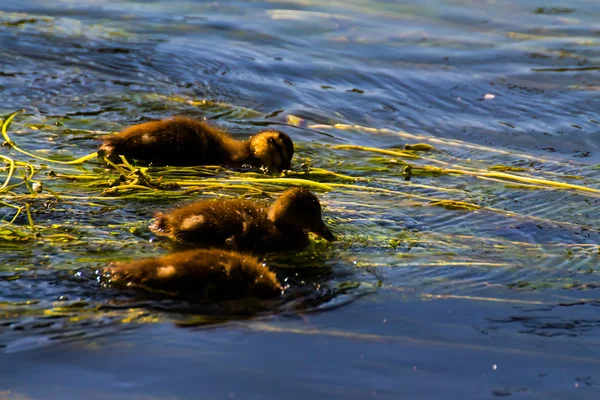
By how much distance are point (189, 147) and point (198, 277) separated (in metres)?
2.52

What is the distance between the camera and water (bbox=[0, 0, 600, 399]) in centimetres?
390

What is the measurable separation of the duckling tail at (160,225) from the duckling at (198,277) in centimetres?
70

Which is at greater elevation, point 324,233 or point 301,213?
point 301,213

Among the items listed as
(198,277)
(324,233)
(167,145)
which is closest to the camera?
(198,277)

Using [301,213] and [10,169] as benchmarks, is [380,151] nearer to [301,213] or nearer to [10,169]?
[301,213]

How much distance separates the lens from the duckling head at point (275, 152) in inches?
274

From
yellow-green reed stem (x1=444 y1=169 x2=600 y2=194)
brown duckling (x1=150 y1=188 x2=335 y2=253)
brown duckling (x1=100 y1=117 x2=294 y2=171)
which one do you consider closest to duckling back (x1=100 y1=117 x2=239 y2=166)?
brown duckling (x1=100 y1=117 x2=294 y2=171)

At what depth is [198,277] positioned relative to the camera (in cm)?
451

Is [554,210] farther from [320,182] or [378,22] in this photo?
[378,22]

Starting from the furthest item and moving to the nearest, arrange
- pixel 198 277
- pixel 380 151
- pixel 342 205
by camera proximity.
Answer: pixel 380 151
pixel 342 205
pixel 198 277

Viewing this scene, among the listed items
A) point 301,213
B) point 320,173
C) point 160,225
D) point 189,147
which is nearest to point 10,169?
point 160,225

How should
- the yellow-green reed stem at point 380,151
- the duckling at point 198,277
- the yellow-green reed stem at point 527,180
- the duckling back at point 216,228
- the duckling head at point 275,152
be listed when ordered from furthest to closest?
the yellow-green reed stem at point 380,151
the duckling head at point 275,152
the yellow-green reed stem at point 527,180
the duckling back at point 216,228
the duckling at point 198,277

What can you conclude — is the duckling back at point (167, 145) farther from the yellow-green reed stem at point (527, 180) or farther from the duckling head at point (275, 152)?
the yellow-green reed stem at point (527, 180)

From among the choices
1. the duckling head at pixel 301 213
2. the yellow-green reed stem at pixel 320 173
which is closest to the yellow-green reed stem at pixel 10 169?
the duckling head at pixel 301 213
